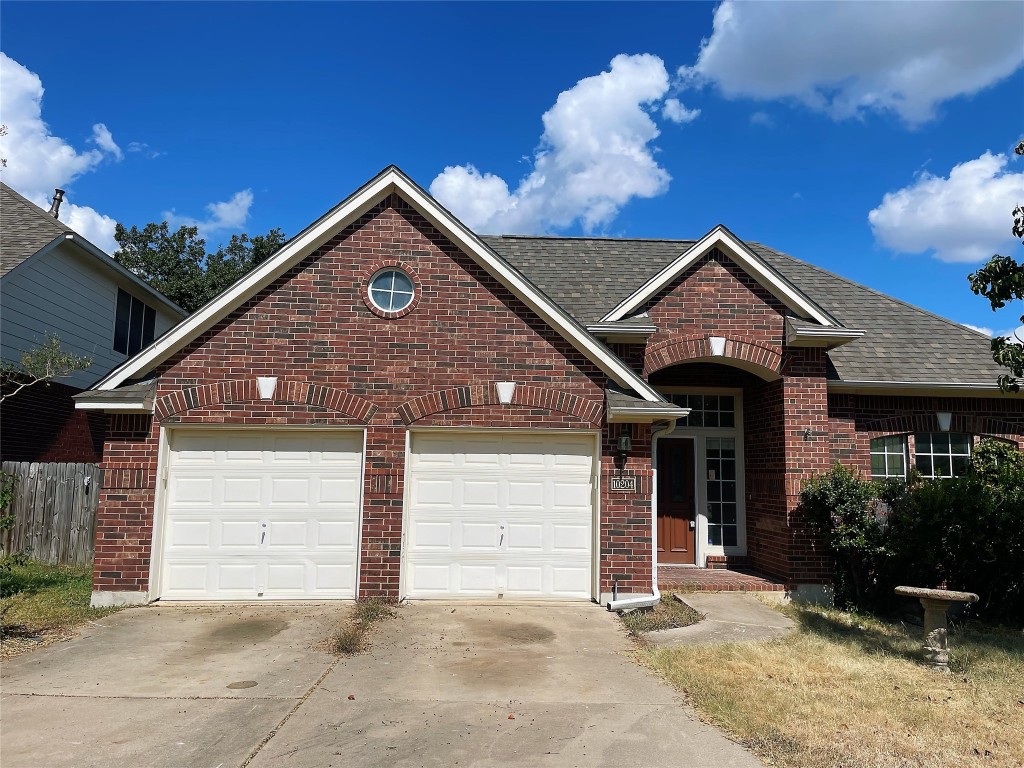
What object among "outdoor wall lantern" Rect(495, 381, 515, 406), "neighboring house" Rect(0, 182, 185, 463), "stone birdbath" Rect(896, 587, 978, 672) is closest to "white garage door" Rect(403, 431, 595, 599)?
"outdoor wall lantern" Rect(495, 381, 515, 406)

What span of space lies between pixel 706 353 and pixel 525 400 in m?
3.28

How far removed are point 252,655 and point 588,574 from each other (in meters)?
4.63

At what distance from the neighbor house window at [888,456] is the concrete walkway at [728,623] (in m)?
3.51

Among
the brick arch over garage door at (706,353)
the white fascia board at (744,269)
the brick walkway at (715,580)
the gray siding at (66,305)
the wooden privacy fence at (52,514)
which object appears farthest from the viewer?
the gray siding at (66,305)

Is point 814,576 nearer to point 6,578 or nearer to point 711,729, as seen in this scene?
point 711,729

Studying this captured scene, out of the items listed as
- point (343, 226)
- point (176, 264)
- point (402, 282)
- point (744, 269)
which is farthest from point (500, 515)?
point (176, 264)

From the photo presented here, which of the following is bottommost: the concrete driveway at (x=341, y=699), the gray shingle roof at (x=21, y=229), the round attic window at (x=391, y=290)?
the concrete driveway at (x=341, y=699)

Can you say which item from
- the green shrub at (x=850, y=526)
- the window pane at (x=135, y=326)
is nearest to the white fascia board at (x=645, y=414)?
the green shrub at (x=850, y=526)

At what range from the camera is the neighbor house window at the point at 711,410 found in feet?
42.2

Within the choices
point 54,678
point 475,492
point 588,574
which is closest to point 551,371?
point 475,492

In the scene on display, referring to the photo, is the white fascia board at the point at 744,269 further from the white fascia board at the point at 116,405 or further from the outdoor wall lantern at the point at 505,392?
the white fascia board at the point at 116,405

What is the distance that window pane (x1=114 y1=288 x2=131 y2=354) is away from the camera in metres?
17.3

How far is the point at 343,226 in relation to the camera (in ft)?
32.4

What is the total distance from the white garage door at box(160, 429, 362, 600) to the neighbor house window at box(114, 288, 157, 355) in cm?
902
